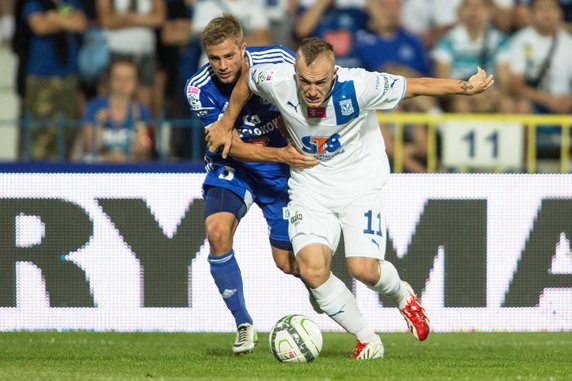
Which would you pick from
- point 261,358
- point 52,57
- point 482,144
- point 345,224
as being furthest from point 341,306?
point 52,57

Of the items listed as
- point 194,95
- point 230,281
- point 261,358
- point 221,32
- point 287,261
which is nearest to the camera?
point 221,32

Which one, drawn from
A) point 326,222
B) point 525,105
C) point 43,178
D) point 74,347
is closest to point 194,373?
point 326,222

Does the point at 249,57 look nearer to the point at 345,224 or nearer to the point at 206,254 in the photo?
the point at 345,224

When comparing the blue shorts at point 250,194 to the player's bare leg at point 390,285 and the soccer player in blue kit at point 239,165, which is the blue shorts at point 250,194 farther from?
the player's bare leg at point 390,285

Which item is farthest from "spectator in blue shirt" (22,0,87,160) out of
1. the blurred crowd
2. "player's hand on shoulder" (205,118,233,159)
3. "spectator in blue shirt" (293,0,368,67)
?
"player's hand on shoulder" (205,118,233,159)

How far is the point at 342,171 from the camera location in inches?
276

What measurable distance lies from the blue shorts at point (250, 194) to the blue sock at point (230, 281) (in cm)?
32

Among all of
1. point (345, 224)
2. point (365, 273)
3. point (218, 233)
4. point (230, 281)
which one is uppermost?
point (345, 224)

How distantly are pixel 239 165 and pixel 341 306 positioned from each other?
1328mm

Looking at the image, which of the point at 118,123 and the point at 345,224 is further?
the point at 118,123

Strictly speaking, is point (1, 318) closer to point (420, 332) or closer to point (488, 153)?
point (420, 332)

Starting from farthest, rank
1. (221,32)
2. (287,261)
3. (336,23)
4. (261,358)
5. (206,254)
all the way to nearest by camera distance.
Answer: (336,23) < (206,254) < (287,261) < (261,358) < (221,32)

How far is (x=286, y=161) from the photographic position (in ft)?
22.8

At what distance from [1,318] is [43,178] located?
120 cm
